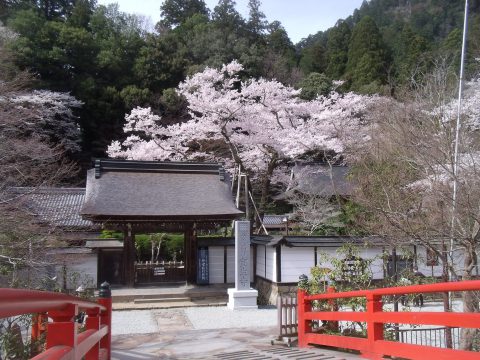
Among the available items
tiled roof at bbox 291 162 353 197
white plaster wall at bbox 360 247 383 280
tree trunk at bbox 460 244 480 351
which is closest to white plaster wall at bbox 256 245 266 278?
white plaster wall at bbox 360 247 383 280

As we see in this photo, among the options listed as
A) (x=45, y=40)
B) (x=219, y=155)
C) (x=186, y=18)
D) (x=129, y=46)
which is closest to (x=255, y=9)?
(x=186, y=18)

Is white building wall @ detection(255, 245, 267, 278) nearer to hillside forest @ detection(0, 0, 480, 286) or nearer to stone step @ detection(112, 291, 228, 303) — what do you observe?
stone step @ detection(112, 291, 228, 303)

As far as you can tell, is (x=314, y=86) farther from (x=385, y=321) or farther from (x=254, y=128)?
(x=385, y=321)

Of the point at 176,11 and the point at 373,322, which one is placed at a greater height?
the point at 176,11

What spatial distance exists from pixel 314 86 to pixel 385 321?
28994 millimetres

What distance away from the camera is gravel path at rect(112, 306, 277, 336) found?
10555 mm

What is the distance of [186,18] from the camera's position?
42875 mm

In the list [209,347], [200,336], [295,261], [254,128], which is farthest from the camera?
[254,128]

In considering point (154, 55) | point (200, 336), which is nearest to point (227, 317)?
point (200, 336)

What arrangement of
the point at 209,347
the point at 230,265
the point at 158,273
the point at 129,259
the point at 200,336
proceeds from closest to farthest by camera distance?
the point at 209,347
the point at 200,336
the point at 129,259
the point at 158,273
the point at 230,265

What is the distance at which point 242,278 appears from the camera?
1324 cm

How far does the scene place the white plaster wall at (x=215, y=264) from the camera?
1567cm

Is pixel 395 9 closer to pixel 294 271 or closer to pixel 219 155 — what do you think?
pixel 219 155

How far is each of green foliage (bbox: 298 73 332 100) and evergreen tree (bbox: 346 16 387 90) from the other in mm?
3056
